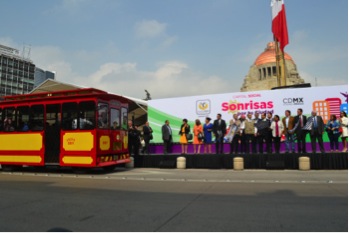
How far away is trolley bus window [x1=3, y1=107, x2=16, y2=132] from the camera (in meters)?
13.9

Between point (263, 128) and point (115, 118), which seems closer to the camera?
point (115, 118)

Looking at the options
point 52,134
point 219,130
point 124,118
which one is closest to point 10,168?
point 52,134

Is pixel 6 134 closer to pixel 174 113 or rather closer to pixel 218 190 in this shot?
pixel 174 113

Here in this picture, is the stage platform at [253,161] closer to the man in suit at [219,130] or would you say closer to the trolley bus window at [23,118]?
the man in suit at [219,130]

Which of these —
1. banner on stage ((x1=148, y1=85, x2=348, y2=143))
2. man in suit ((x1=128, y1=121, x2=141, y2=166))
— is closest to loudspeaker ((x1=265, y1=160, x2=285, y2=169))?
banner on stage ((x1=148, y1=85, x2=348, y2=143))

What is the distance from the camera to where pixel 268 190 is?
27.1 ft

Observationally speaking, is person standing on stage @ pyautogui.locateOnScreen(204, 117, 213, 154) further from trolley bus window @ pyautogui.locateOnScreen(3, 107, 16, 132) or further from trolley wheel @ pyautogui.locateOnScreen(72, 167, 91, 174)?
trolley bus window @ pyautogui.locateOnScreen(3, 107, 16, 132)

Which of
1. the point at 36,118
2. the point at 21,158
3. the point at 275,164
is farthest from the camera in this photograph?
the point at 21,158

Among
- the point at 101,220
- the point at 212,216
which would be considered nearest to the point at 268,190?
the point at 212,216

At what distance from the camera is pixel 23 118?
44.8 feet

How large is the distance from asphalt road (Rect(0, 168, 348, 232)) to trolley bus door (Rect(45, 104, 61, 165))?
2878 millimetres

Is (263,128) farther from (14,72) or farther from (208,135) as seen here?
(14,72)

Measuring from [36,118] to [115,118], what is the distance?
3335mm

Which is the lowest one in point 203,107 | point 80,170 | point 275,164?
point 80,170
